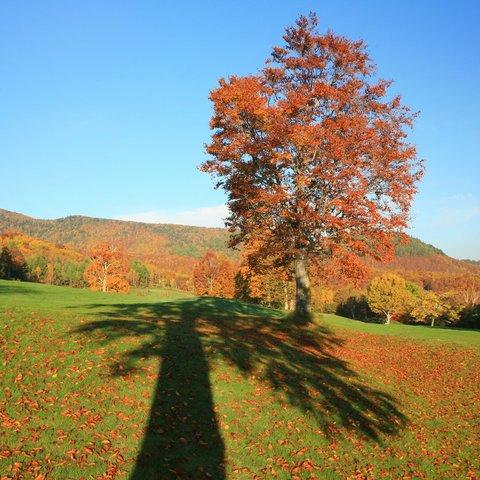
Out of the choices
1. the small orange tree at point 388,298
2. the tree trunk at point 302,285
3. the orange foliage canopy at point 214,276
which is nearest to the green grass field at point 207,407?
the tree trunk at point 302,285

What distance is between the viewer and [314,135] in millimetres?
23906

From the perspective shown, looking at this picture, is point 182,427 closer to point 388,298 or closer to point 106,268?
point 106,268

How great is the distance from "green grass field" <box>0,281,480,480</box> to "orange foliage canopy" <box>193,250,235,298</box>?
66.6 m

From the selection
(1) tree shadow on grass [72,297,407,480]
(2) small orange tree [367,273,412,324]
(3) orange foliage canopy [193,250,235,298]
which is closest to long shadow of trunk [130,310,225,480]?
(1) tree shadow on grass [72,297,407,480]

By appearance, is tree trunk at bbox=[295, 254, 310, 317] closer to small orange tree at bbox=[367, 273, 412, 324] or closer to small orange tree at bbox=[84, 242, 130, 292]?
small orange tree at bbox=[84, 242, 130, 292]

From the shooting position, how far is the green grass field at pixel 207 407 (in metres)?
9.80

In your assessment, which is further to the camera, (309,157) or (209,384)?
(309,157)

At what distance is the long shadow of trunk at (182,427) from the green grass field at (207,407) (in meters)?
0.04

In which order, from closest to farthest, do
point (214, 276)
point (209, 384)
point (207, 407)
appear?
point (207, 407)
point (209, 384)
point (214, 276)

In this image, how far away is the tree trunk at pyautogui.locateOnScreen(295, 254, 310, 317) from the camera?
27.3m

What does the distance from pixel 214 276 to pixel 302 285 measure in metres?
65.7

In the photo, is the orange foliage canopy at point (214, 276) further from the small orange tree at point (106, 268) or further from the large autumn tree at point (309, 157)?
the large autumn tree at point (309, 157)

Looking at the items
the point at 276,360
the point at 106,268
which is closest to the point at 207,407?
the point at 276,360

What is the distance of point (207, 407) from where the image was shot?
12586mm
